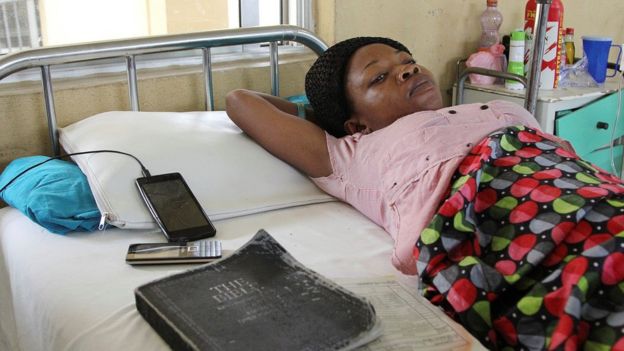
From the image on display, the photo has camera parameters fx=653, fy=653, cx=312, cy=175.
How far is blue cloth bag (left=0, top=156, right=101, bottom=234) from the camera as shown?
1307 mm

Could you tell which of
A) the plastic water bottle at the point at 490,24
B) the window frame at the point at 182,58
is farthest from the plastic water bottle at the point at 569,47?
the window frame at the point at 182,58

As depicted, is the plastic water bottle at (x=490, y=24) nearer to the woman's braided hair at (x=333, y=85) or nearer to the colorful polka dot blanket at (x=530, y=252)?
the woman's braided hair at (x=333, y=85)

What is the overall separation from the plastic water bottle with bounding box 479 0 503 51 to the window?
68 cm

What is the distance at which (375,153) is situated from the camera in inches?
55.6

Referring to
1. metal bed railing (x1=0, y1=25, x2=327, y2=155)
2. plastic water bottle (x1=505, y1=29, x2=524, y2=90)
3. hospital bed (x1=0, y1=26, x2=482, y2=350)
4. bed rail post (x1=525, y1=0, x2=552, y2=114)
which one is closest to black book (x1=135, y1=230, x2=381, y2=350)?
hospital bed (x1=0, y1=26, x2=482, y2=350)

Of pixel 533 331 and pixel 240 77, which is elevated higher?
pixel 240 77

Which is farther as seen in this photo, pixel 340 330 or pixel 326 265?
pixel 326 265

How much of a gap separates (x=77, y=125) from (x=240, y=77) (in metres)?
0.55

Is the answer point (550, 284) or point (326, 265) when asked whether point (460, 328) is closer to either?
point (550, 284)

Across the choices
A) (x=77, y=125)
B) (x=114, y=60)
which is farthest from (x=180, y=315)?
(x=114, y=60)

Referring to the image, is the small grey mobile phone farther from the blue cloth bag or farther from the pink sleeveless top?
the pink sleeveless top

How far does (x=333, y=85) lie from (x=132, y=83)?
531 mm

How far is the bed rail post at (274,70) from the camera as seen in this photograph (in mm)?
1895

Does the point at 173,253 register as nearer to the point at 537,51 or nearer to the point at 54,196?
the point at 54,196
